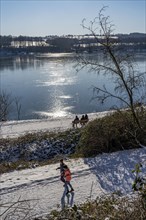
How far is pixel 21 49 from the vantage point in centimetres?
14500

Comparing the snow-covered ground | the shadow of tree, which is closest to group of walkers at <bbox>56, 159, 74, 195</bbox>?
the snow-covered ground

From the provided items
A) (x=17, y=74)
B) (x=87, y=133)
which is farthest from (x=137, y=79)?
(x=17, y=74)

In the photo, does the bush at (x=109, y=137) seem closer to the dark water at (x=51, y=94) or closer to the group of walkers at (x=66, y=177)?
the group of walkers at (x=66, y=177)

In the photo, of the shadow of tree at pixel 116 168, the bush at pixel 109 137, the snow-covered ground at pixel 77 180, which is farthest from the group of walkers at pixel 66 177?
the bush at pixel 109 137

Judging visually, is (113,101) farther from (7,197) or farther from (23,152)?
(7,197)

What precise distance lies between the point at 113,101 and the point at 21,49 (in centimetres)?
10795

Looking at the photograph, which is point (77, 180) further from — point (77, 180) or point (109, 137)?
point (109, 137)

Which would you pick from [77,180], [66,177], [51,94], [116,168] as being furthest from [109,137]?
[51,94]

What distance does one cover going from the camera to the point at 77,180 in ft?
44.2

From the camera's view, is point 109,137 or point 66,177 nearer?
point 66,177

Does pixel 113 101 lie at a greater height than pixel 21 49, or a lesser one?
lesser

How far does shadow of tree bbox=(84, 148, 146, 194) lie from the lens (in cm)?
1267

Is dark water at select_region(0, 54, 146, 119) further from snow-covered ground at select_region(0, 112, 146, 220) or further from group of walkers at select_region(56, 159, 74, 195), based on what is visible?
group of walkers at select_region(56, 159, 74, 195)

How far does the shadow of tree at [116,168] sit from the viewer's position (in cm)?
1267
